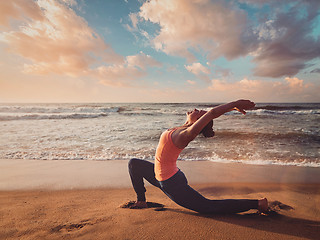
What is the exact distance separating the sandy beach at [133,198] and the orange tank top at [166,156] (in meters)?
0.63

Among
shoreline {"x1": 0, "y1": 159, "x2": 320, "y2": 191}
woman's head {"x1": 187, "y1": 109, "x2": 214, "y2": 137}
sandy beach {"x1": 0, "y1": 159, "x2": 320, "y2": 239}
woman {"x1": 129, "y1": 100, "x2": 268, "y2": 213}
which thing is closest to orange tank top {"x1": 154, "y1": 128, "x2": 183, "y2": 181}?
woman {"x1": 129, "y1": 100, "x2": 268, "y2": 213}

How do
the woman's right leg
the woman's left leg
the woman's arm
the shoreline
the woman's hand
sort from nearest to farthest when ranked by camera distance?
the woman's arm < the woman's hand < the woman's left leg < the woman's right leg < the shoreline

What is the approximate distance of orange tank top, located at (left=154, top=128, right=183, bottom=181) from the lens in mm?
1843

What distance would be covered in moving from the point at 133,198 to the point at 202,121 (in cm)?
208

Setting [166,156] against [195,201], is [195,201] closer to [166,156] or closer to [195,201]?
[195,201]

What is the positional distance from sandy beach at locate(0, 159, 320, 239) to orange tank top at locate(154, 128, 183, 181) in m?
0.63

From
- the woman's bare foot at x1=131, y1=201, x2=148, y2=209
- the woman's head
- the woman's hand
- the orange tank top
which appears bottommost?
the woman's bare foot at x1=131, y1=201, x2=148, y2=209

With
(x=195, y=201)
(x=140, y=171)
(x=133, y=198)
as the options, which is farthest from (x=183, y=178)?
(x=133, y=198)

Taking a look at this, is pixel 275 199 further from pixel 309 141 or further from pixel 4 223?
pixel 309 141

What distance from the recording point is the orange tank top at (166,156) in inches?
72.6

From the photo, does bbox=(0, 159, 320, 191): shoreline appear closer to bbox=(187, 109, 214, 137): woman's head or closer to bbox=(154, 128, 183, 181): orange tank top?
bbox=(154, 128, 183, 181): orange tank top

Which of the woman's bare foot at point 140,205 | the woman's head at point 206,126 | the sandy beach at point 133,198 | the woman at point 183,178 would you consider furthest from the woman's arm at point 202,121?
the woman's bare foot at point 140,205

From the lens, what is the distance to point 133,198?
2.88 m

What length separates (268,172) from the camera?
4066 millimetres
